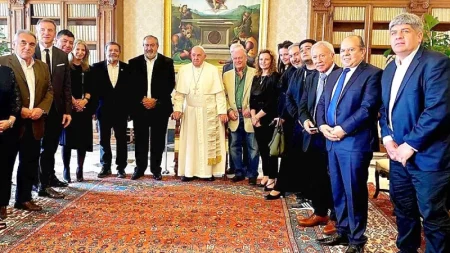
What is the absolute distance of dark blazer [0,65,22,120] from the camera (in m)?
3.25

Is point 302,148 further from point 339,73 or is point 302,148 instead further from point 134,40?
point 134,40

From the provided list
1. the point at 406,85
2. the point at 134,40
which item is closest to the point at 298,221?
the point at 406,85

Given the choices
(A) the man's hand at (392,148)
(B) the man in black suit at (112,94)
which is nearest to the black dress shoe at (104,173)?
(B) the man in black suit at (112,94)

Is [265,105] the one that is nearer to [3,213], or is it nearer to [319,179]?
[319,179]

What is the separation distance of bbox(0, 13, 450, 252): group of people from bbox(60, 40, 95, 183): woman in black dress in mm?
12

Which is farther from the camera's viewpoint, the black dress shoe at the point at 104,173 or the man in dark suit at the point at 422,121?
the black dress shoe at the point at 104,173

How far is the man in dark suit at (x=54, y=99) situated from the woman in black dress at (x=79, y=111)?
36 centimetres

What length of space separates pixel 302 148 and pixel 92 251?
1874 millimetres

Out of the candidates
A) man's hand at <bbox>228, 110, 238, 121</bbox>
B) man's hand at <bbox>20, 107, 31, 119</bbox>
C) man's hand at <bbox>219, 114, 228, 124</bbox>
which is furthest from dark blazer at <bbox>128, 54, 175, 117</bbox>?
man's hand at <bbox>20, 107, 31, 119</bbox>

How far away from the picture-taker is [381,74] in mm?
2719

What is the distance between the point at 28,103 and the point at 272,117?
2.43 m

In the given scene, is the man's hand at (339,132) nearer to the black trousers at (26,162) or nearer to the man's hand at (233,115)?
the man's hand at (233,115)

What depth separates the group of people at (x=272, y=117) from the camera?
241 centimetres

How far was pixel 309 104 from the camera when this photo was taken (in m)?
3.43
